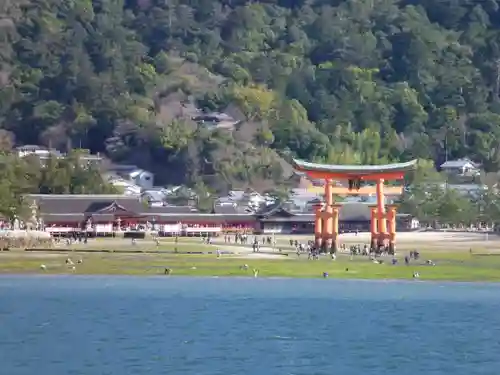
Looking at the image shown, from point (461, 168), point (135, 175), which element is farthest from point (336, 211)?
point (461, 168)

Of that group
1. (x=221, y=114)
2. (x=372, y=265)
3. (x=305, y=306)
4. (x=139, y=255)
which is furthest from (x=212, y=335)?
(x=221, y=114)

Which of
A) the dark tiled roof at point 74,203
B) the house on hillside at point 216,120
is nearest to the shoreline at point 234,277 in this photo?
the dark tiled roof at point 74,203

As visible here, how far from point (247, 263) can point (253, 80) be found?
9210 centimetres

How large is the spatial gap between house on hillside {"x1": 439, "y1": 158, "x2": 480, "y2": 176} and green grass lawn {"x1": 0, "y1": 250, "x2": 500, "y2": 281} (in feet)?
192

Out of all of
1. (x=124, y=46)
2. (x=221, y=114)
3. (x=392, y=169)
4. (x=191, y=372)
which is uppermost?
(x=124, y=46)

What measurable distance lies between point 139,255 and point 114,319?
86.2 ft

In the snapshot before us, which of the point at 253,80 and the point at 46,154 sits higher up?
the point at 253,80

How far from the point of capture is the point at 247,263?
61094 mm

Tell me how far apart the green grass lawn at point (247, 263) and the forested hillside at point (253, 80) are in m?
54.8

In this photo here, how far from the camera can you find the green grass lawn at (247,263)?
185ft

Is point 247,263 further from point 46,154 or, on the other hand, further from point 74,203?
point 46,154

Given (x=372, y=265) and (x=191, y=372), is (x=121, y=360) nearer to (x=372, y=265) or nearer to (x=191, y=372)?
(x=191, y=372)

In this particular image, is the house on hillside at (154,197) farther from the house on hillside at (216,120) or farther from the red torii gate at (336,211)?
the red torii gate at (336,211)

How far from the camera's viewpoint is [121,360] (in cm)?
3164
